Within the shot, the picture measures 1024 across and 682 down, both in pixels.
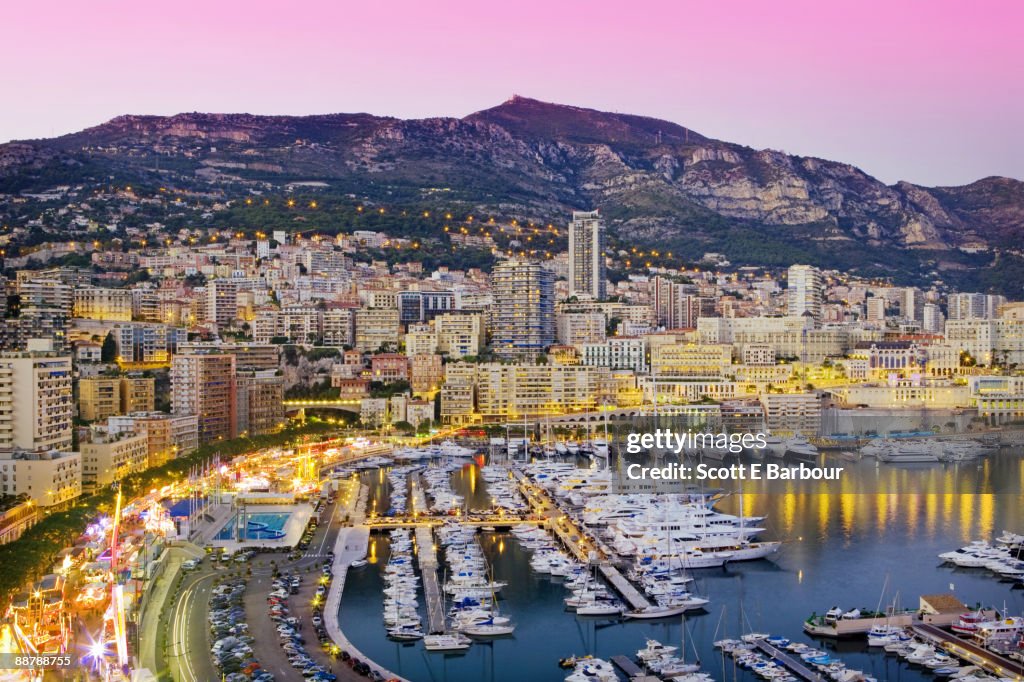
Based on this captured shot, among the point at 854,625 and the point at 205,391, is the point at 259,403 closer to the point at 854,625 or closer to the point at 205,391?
the point at 205,391

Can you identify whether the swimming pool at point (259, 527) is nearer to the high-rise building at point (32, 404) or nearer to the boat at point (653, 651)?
the high-rise building at point (32, 404)

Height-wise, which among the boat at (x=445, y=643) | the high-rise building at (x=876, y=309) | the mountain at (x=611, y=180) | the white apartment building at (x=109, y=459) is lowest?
the boat at (x=445, y=643)

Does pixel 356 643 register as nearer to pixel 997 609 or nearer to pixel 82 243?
pixel 997 609

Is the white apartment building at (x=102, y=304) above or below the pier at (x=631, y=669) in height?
above

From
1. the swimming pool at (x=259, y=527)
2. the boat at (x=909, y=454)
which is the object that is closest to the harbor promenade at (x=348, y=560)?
the swimming pool at (x=259, y=527)

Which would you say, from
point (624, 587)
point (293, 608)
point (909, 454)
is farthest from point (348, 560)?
point (909, 454)

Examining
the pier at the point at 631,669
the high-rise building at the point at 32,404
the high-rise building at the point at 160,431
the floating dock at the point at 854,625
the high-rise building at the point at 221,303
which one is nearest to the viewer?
the pier at the point at 631,669
